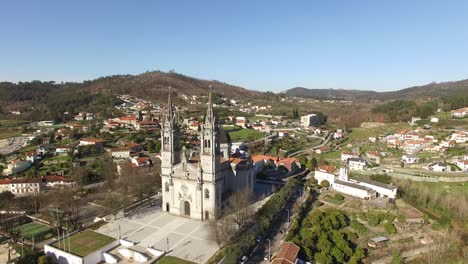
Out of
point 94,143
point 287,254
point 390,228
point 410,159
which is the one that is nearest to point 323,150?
point 410,159

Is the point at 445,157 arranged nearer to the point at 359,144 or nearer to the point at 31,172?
the point at 359,144

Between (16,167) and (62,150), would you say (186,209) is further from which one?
(62,150)

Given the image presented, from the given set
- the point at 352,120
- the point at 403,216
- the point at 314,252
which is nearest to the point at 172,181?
the point at 314,252

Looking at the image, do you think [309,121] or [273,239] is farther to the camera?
[309,121]

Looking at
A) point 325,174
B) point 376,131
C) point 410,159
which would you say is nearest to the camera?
point 325,174

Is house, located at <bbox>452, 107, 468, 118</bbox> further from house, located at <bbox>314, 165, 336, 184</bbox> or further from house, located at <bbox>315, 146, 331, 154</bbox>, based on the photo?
house, located at <bbox>314, 165, 336, 184</bbox>

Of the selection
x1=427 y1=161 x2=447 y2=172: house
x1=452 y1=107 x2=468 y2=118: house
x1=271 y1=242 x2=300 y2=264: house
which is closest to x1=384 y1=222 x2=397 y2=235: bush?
x1=271 y1=242 x2=300 y2=264: house
